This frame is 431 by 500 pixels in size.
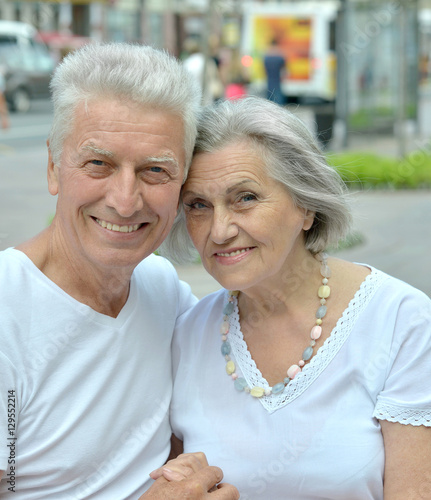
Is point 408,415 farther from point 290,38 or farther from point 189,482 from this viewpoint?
point 290,38

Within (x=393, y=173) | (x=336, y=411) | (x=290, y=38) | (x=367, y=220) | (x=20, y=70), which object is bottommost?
A: (x=367, y=220)

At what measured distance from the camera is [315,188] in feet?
7.85

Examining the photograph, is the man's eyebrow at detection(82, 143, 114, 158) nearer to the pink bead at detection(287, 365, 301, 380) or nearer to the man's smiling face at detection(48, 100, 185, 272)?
the man's smiling face at detection(48, 100, 185, 272)

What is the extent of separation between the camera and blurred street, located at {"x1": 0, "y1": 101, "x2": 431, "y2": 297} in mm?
6945

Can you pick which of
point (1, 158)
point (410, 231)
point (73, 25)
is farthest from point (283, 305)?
point (73, 25)

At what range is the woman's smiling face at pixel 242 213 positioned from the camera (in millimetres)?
2283

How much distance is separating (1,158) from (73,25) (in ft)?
79.5

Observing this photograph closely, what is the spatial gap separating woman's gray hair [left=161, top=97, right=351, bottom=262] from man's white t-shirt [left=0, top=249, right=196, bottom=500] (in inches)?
19.6

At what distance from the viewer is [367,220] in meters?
8.81

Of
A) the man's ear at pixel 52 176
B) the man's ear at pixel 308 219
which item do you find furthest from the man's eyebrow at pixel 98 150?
the man's ear at pixel 308 219

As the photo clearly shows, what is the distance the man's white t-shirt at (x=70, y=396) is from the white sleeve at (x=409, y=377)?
679mm

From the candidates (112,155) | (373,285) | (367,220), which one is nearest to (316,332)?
(373,285)

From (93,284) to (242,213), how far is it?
0.47m

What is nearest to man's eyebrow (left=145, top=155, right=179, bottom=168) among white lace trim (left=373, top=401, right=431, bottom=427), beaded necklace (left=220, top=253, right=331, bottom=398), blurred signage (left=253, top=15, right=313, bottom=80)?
beaded necklace (left=220, top=253, right=331, bottom=398)
